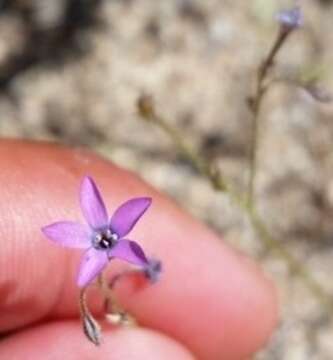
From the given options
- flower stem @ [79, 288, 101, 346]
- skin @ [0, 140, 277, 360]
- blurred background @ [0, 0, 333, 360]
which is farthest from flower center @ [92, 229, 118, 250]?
blurred background @ [0, 0, 333, 360]

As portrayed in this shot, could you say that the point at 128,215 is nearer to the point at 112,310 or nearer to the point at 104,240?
the point at 104,240

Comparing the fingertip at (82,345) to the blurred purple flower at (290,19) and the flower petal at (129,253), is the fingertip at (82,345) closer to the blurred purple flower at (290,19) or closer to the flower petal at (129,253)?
the flower petal at (129,253)

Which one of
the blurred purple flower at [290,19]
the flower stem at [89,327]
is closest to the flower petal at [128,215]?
the flower stem at [89,327]

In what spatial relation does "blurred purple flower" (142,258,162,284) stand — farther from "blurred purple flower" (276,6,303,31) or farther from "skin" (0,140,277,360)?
"blurred purple flower" (276,6,303,31)

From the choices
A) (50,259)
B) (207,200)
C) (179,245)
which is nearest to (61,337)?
(50,259)

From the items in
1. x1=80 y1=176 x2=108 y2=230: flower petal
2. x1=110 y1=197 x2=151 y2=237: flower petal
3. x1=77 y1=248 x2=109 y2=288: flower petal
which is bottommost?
x1=77 y1=248 x2=109 y2=288: flower petal

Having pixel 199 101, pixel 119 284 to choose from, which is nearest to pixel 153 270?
pixel 119 284

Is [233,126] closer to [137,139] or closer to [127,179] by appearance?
[137,139]
